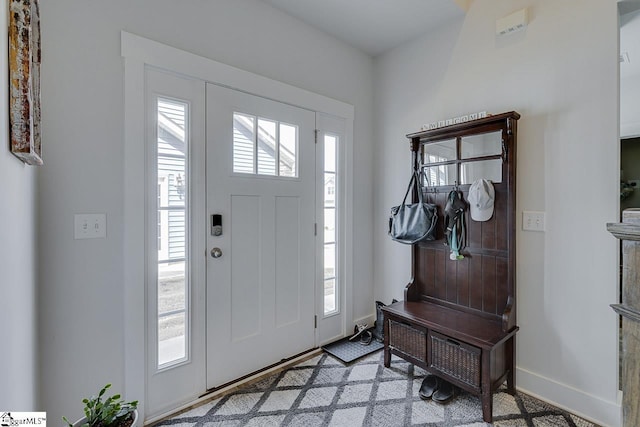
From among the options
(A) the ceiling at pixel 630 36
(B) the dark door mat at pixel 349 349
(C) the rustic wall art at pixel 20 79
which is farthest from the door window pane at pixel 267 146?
(A) the ceiling at pixel 630 36

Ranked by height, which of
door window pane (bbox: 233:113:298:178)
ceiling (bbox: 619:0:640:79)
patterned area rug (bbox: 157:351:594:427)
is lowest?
patterned area rug (bbox: 157:351:594:427)

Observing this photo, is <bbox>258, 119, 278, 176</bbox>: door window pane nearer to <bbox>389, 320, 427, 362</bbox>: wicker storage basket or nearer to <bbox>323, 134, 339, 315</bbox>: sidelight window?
<bbox>323, 134, 339, 315</bbox>: sidelight window

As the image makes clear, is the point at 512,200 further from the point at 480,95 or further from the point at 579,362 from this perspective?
the point at 579,362

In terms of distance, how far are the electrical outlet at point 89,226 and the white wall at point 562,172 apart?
243 centimetres

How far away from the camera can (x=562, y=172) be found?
178 cm

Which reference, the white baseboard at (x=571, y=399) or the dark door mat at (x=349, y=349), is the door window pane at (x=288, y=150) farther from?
the white baseboard at (x=571, y=399)

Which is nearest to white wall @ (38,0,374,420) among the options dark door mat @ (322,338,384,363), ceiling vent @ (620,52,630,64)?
dark door mat @ (322,338,384,363)

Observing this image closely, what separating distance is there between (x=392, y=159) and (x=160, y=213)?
6.34 ft

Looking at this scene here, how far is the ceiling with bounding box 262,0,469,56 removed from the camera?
2100 millimetres

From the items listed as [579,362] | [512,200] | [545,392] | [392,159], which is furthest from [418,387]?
[392,159]

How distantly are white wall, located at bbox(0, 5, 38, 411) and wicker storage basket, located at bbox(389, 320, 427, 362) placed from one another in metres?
1.92

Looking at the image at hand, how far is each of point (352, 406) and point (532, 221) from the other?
62.7 inches

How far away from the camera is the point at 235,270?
1977mm

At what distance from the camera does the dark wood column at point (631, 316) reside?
0.80 metres
